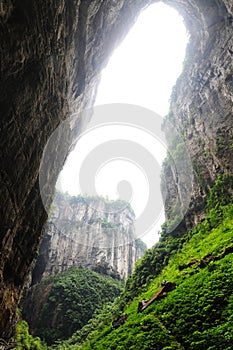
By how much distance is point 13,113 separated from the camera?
8930 mm

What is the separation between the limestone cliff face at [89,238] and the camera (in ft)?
139

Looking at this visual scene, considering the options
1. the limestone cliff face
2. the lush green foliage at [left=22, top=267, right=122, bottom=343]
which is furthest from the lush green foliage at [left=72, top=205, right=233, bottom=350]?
the limestone cliff face

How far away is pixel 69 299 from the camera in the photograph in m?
32.5

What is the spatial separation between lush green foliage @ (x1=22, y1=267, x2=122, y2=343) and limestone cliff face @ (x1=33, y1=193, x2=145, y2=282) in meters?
2.58

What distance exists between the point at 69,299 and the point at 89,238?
1900 cm

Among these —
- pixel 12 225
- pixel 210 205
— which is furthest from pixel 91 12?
pixel 210 205

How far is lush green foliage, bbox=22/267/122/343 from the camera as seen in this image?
29.0 m

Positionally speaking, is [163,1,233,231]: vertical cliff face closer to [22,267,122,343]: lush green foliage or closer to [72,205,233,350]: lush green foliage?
[72,205,233,350]: lush green foliage

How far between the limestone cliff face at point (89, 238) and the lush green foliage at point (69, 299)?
8.48 ft

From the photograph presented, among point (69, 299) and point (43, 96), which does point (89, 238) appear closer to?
point (69, 299)

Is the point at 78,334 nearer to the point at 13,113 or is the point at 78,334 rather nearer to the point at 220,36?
the point at 13,113

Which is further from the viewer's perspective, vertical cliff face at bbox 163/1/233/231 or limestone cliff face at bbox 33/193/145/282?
limestone cliff face at bbox 33/193/145/282

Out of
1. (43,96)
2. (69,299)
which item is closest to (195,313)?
(43,96)

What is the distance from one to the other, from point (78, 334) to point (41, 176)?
19436mm
